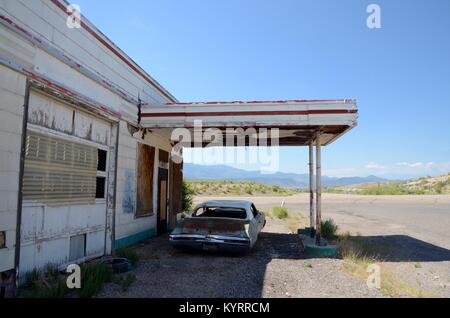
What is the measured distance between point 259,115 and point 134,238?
15.5ft

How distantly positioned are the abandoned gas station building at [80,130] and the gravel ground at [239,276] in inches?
55.5

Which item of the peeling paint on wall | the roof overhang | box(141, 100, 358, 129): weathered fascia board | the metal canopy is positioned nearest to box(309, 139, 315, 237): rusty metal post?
the metal canopy

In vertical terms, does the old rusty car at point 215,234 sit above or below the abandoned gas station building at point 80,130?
below

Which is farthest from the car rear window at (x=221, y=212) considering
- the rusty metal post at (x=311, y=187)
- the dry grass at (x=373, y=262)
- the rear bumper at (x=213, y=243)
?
the rusty metal post at (x=311, y=187)

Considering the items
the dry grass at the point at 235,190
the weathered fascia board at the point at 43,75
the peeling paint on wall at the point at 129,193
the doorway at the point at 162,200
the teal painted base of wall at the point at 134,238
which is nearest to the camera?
the weathered fascia board at the point at 43,75

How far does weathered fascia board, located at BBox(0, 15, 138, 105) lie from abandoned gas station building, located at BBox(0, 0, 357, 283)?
0.9 inches

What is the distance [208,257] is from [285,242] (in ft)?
11.7

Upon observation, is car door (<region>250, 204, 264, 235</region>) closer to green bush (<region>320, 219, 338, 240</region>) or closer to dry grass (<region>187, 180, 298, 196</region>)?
green bush (<region>320, 219, 338, 240</region>)

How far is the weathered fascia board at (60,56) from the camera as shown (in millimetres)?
5457

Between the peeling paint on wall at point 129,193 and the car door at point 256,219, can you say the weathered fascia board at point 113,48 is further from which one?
the car door at point 256,219

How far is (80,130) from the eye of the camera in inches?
307

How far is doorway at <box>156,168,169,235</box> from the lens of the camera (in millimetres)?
12695
